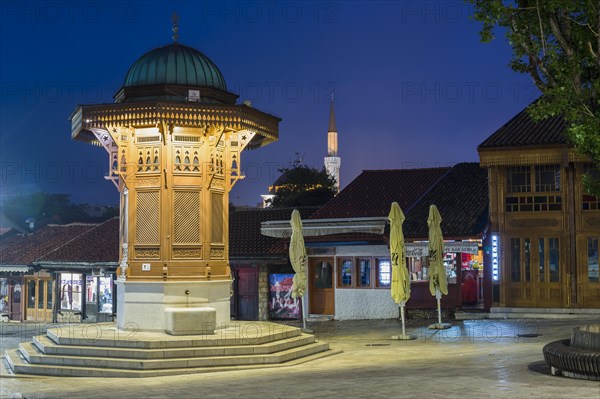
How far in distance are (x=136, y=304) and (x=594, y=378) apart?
1012 centimetres

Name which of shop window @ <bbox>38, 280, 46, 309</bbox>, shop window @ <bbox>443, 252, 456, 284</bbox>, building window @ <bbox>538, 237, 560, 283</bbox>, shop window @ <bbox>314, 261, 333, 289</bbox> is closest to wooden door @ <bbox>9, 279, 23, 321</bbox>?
shop window @ <bbox>38, 280, 46, 309</bbox>

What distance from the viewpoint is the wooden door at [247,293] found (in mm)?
32062

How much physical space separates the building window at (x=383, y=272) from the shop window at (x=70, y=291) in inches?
496

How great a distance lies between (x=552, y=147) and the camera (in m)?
26.3

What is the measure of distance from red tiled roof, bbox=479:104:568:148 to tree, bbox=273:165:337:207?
958 inches

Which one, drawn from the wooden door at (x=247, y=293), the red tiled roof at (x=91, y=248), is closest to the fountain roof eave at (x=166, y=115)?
the wooden door at (x=247, y=293)

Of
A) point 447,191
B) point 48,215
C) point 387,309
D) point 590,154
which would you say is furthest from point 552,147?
point 48,215

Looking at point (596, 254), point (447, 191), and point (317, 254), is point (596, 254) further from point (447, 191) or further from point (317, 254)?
point (317, 254)

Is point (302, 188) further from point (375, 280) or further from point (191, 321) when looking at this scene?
point (191, 321)

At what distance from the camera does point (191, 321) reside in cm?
1773

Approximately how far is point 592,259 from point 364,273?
7.51m

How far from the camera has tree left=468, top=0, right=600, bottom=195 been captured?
44.3 ft

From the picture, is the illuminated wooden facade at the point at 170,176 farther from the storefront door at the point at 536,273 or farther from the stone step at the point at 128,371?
the storefront door at the point at 536,273

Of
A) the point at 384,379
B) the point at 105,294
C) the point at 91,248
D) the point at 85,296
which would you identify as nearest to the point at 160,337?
the point at 384,379
